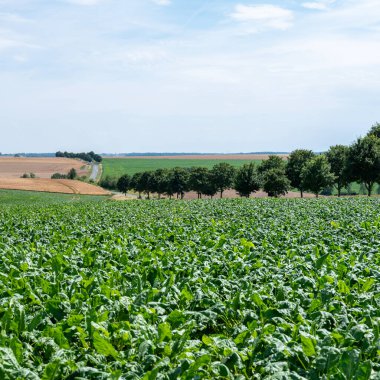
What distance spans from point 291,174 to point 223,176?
664 inches

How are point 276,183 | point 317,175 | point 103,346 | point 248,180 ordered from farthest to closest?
point 248,180 < point 276,183 < point 317,175 < point 103,346

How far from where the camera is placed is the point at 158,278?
8.43m

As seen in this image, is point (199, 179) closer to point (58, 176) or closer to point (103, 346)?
point (58, 176)

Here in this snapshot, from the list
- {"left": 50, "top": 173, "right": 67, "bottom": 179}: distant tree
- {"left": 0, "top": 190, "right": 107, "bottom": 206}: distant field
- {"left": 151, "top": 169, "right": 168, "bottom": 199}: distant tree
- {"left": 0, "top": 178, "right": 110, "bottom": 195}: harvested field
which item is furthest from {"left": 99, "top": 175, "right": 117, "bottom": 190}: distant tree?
{"left": 0, "top": 190, "right": 107, "bottom": 206}: distant field

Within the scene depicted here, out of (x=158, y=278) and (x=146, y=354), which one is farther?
(x=158, y=278)

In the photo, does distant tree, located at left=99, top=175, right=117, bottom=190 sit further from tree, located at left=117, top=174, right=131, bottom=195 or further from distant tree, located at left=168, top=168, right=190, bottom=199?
distant tree, located at left=168, top=168, right=190, bottom=199

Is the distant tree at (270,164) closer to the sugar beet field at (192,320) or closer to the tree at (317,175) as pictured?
the tree at (317,175)

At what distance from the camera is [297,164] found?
81250 millimetres

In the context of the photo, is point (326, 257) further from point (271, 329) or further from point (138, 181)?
point (138, 181)

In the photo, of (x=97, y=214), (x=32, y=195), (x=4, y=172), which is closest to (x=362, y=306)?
(x=97, y=214)

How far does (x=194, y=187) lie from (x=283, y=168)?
22.5 metres

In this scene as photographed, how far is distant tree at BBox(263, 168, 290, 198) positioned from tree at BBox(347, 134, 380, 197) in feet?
33.6

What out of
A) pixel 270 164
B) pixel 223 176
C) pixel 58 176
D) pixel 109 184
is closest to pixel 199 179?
pixel 223 176

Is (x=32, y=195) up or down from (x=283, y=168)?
down
